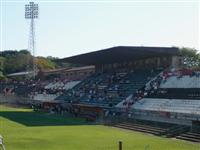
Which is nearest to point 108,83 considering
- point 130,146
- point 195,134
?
point 195,134

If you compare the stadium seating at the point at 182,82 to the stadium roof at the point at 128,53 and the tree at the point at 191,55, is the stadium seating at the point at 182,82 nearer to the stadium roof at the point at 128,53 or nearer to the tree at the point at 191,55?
the stadium roof at the point at 128,53

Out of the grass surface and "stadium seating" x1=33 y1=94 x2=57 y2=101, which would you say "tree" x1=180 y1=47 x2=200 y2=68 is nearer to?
"stadium seating" x1=33 y1=94 x2=57 y2=101

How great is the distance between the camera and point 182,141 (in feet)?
95.7

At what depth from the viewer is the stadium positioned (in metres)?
29.1

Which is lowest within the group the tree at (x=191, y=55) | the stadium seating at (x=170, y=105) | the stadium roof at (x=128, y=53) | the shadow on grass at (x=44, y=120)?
the shadow on grass at (x=44, y=120)

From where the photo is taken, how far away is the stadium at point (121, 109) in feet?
95.3

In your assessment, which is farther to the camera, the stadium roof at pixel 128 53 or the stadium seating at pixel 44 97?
the stadium seating at pixel 44 97

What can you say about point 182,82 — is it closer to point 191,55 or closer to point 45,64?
point 191,55

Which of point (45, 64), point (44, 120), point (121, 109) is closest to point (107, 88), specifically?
point (121, 109)

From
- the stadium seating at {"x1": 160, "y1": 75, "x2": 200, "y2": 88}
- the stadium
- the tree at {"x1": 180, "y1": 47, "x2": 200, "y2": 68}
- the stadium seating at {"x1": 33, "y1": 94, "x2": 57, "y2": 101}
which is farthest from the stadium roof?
the tree at {"x1": 180, "y1": 47, "x2": 200, "y2": 68}

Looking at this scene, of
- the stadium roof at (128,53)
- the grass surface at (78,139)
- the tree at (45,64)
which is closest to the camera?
the grass surface at (78,139)

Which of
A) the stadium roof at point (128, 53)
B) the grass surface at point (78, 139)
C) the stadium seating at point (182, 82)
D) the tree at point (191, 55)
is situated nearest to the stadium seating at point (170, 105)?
the stadium seating at point (182, 82)

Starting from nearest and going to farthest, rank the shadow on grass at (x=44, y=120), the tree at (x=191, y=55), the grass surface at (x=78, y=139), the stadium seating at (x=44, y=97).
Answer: the grass surface at (x=78, y=139) < the shadow on grass at (x=44, y=120) < the stadium seating at (x=44, y=97) < the tree at (x=191, y=55)

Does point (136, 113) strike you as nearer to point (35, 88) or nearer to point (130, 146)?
point (130, 146)
